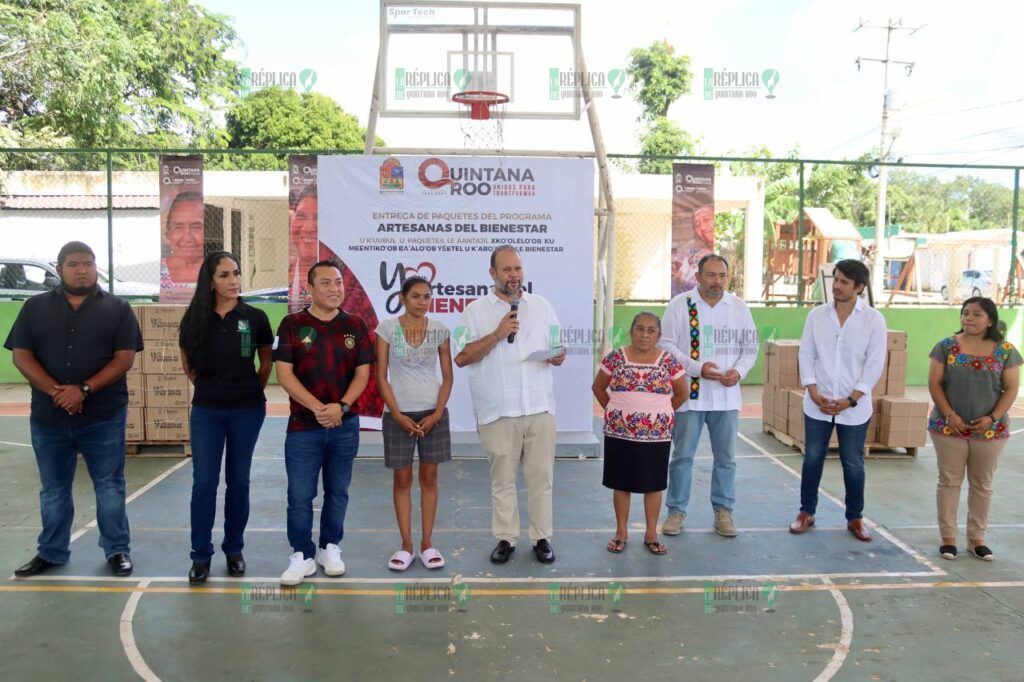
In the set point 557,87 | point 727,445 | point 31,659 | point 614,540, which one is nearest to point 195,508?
point 31,659

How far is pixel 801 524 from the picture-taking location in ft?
19.3

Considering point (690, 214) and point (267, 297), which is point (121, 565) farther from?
point (267, 297)

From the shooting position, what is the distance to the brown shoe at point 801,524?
5.88m

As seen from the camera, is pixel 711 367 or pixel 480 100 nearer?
pixel 711 367

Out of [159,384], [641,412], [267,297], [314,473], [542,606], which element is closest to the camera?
[542,606]

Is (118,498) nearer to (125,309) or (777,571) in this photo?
(125,309)

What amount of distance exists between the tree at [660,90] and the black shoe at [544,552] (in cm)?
2306

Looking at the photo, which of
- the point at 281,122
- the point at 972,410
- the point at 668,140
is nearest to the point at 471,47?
the point at 972,410

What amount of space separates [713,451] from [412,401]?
6.88 feet

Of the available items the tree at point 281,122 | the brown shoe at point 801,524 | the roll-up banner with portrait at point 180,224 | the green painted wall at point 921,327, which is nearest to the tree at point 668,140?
the tree at point 281,122

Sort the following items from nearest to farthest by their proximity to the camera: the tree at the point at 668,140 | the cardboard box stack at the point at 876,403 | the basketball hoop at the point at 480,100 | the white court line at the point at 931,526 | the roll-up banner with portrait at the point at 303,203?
the white court line at the point at 931,526 → the basketball hoop at the point at 480,100 → the cardboard box stack at the point at 876,403 → the roll-up banner with portrait at the point at 303,203 → the tree at the point at 668,140

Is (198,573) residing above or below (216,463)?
below

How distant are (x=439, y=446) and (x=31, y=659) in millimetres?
2229

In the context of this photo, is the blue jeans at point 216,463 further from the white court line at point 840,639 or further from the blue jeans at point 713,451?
the white court line at point 840,639
